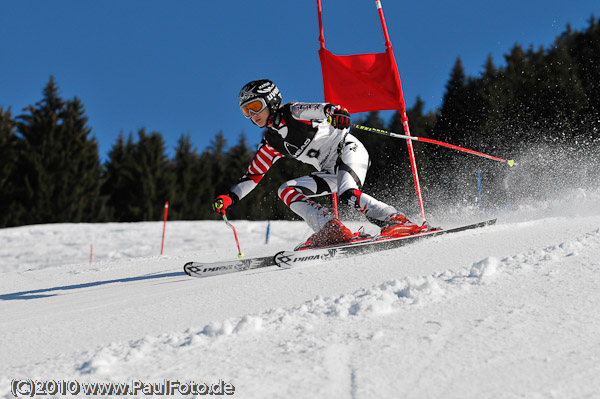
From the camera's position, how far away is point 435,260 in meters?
3.71

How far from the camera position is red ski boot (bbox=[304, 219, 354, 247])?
465 centimetres

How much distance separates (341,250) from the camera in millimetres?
4414

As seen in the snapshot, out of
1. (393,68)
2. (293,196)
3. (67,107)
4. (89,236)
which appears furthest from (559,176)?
(67,107)

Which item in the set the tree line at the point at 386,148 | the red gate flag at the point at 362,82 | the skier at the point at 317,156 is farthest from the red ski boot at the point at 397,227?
the tree line at the point at 386,148

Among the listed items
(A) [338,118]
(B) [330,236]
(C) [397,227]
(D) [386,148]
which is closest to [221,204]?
(B) [330,236]

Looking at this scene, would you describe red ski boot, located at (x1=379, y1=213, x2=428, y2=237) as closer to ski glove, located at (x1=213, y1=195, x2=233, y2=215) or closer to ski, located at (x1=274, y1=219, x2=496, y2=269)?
ski, located at (x1=274, y1=219, x2=496, y2=269)

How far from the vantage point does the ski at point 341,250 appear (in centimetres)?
418

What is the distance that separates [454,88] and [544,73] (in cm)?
510

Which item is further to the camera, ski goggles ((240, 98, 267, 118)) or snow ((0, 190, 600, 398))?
ski goggles ((240, 98, 267, 118))

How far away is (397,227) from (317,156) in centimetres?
105

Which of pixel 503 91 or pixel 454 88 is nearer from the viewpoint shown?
pixel 503 91

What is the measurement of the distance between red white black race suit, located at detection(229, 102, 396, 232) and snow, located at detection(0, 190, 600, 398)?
0.69 meters

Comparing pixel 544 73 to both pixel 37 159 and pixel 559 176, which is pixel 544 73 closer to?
pixel 559 176

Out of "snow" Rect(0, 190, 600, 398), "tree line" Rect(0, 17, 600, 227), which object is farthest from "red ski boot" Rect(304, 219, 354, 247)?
"tree line" Rect(0, 17, 600, 227)
